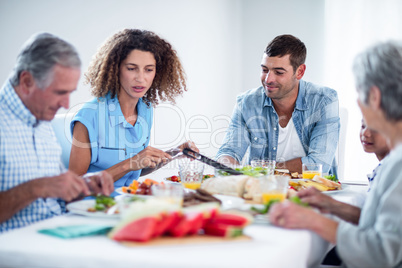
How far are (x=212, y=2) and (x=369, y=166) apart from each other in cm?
273

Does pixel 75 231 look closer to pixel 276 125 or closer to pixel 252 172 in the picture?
pixel 252 172

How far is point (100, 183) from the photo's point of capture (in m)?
1.80

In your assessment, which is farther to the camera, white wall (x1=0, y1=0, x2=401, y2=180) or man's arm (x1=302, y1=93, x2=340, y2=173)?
white wall (x1=0, y1=0, x2=401, y2=180)

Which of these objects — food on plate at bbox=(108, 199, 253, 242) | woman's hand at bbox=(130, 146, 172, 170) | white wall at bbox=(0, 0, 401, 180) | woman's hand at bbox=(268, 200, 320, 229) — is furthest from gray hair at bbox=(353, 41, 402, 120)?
white wall at bbox=(0, 0, 401, 180)

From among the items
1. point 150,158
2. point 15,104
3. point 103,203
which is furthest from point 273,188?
point 15,104

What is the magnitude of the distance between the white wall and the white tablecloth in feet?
8.83

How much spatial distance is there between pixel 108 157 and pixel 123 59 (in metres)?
0.63

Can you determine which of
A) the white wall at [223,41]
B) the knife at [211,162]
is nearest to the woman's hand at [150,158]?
the knife at [211,162]

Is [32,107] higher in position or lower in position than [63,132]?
higher

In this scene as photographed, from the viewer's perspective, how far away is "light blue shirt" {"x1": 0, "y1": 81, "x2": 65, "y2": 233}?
5.52 feet

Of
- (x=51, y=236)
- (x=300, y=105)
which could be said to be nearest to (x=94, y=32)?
(x=300, y=105)

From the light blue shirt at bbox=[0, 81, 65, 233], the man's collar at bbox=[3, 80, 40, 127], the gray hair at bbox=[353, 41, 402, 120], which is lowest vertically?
the light blue shirt at bbox=[0, 81, 65, 233]

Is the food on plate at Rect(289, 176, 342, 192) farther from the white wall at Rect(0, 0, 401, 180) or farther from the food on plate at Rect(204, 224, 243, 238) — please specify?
the white wall at Rect(0, 0, 401, 180)

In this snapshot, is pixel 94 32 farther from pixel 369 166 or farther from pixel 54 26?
pixel 369 166
